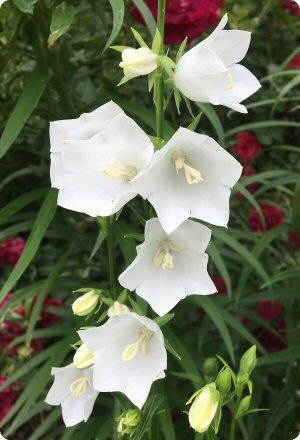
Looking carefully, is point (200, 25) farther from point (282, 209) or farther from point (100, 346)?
point (100, 346)

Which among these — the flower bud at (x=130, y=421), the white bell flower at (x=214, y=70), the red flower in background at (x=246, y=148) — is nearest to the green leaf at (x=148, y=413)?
the flower bud at (x=130, y=421)

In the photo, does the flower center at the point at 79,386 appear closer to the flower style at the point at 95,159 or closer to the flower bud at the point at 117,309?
the flower bud at the point at 117,309

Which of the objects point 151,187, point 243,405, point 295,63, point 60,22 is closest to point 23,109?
point 60,22

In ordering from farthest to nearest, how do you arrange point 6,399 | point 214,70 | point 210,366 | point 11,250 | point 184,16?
point 11,250 < point 6,399 < point 184,16 < point 210,366 < point 214,70

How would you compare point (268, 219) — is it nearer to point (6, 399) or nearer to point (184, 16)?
point (184, 16)

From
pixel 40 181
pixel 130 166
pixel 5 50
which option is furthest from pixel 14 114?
pixel 40 181

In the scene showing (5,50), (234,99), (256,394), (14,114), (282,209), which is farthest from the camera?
(282,209)
